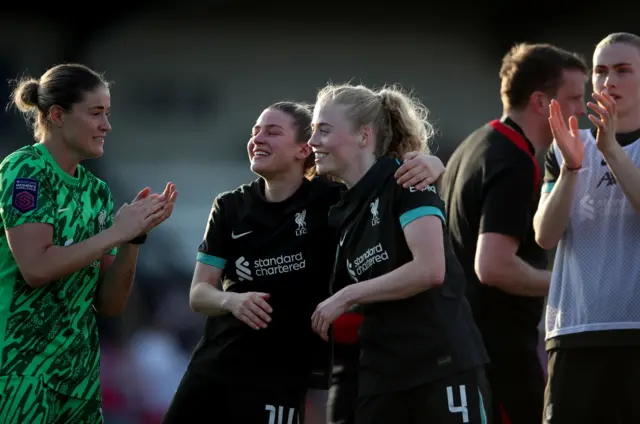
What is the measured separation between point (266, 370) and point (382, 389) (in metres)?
0.84

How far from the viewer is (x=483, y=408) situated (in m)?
3.89

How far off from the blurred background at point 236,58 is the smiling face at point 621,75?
9.79 m

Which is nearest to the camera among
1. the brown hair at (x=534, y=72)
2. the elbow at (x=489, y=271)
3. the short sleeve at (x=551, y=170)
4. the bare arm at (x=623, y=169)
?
the bare arm at (x=623, y=169)

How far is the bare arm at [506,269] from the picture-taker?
4.78 metres

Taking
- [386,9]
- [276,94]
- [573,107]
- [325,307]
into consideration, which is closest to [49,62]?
[276,94]

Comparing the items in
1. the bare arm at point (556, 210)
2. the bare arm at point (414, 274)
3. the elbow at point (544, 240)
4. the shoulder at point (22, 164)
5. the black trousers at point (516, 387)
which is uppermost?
the shoulder at point (22, 164)

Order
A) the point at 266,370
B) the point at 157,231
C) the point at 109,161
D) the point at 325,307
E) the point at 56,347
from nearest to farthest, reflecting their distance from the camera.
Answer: the point at 325,307
the point at 56,347
the point at 266,370
the point at 157,231
the point at 109,161

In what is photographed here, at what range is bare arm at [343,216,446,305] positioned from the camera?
3.81 meters

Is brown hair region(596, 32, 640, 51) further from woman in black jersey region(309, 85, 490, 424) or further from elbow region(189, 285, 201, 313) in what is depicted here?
elbow region(189, 285, 201, 313)

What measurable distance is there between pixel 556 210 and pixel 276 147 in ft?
4.16

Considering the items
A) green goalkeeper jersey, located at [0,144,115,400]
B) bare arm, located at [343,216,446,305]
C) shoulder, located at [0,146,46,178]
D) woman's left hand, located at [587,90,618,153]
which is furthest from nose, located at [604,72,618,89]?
shoulder, located at [0,146,46,178]

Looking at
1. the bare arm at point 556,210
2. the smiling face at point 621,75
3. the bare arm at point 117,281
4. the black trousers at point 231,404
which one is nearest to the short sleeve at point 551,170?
the bare arm at point 556,210

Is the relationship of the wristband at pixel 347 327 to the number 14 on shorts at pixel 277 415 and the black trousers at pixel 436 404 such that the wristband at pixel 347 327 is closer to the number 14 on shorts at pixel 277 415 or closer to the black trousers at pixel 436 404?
the black trousers at pixel 436 404

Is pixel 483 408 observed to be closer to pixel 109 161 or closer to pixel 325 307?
pixel 325 307
